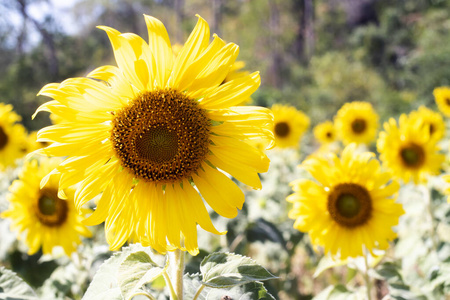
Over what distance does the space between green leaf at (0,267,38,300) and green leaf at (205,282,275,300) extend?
0.86 meters

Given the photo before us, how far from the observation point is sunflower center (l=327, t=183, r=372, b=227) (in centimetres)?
251

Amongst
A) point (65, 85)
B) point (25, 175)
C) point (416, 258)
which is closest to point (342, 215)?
point (416, 258)

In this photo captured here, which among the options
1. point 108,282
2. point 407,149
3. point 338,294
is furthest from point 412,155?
point 108,282

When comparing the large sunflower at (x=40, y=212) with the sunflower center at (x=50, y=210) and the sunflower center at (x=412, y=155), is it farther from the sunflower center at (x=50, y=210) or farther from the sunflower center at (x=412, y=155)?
the sunflower center at (x=412, y=155)

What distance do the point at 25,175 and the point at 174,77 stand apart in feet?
6.50

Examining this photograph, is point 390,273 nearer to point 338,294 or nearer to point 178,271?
point 338,294

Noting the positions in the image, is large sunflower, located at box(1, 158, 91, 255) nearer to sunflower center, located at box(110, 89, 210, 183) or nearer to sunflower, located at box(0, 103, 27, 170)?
sunflower center, located at box(110, 89, 210, 183)

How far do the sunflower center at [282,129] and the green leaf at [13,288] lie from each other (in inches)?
179

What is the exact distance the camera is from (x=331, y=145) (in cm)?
717

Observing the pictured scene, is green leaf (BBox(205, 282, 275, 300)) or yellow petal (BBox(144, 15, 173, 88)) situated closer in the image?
yellow petal (BBox(144, 15, 173, 88))

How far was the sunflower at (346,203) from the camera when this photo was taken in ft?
8.05

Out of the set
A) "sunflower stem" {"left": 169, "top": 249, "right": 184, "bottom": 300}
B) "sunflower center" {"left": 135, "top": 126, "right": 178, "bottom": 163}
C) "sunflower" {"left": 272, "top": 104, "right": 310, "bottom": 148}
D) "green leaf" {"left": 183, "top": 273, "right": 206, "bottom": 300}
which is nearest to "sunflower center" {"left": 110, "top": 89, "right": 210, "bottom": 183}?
"sunflower center" {"left": 135, "top": 126, "right": 178, "bottom": 163}

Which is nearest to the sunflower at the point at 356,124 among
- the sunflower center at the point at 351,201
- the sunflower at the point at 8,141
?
the sunflower center at the point at 351,201

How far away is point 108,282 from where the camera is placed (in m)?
1.56
